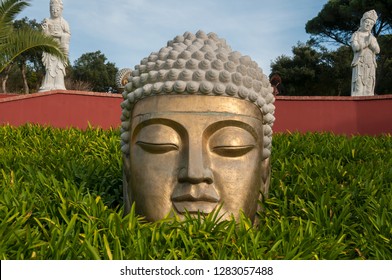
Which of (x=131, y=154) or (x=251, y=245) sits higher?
(x=131, y=154)

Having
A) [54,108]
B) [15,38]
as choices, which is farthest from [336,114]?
[15,38]

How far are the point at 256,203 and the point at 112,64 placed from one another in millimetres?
38752

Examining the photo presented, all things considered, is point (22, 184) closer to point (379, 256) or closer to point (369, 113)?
point (379, 256)

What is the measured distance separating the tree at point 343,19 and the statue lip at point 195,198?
2261 centimetres

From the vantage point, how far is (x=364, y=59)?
11914mm

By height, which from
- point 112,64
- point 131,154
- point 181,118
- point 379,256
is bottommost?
point 379,256

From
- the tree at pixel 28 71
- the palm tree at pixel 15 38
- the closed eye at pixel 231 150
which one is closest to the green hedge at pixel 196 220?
the closed eye at pixel 231 150

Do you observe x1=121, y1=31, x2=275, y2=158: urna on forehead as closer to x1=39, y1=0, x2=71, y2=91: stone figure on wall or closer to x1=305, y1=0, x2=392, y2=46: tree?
x1=39, y1=0, x2=71, y2=91: stone figure on wall

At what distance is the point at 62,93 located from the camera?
10172 millimetres

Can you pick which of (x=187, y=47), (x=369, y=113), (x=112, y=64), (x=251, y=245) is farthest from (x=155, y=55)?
(x=112, y=64)

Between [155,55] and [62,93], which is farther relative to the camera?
[62,93]

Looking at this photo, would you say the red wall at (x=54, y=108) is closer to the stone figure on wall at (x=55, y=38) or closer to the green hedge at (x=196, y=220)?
the stone figure on wall at (x=55, y=38)

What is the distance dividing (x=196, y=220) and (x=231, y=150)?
415mm

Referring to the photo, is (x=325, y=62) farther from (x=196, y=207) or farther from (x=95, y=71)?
(x=196, y=207)
